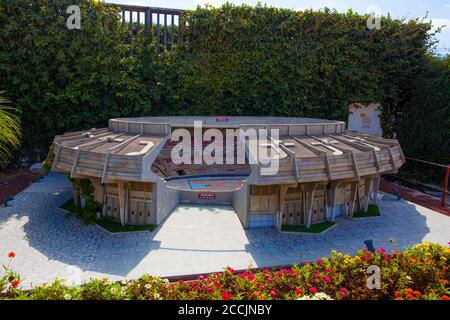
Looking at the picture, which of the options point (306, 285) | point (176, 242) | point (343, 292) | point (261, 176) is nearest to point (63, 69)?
point (176, 242)

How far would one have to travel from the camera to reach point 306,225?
1434 cm

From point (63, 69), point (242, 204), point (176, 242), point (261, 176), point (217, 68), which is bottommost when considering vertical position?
point (176, 242)

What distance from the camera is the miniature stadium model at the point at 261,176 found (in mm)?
12859

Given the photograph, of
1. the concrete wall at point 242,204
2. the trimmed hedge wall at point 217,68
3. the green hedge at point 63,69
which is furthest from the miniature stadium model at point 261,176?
the trimmed hedge wall at point 217,68

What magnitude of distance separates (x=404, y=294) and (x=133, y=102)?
22108 millimetres

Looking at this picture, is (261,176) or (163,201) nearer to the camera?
(261,176)

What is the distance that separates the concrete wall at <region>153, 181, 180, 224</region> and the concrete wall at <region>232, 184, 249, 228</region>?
127 inches

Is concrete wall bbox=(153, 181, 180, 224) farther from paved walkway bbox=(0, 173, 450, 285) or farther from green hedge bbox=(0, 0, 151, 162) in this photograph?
green hedge bbox=(0, 0, 151, 162)

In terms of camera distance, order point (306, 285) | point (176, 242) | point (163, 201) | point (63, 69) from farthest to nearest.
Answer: point (63, 69), point (163, 201), point (176, 242), point (306, 285)

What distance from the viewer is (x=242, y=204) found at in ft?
49.0

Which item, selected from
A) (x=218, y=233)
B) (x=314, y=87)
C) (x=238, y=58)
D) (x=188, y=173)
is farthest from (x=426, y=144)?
(x=218, y=233)

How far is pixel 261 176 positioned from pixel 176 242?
13.9 feet

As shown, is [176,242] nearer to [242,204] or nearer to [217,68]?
[242,204]
